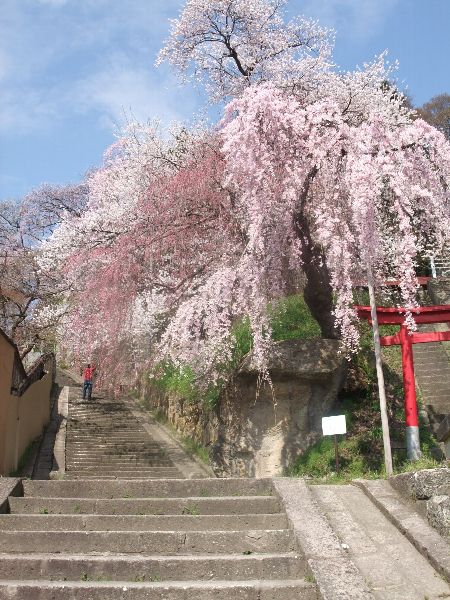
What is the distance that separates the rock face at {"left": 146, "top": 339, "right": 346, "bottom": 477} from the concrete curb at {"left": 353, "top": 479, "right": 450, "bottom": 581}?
4007 mm

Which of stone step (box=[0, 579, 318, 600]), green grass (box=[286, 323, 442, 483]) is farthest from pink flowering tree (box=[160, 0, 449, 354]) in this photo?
stone step (box=[0, 579, 318, 600])

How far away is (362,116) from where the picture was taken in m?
12.1

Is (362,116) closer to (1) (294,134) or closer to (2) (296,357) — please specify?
(1) (294,134)

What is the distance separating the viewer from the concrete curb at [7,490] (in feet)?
24.3

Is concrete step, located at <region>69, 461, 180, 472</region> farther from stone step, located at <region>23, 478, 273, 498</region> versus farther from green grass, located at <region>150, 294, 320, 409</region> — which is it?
stone step, located at <region>23, 478, 273, 498</region>

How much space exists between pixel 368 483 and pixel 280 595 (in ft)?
10.3

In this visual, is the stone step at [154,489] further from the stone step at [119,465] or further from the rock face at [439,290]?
the rock face at [439,290]

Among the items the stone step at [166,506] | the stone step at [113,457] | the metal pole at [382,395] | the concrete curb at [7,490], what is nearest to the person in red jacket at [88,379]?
the stone step at [113,457]

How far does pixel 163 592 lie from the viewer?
557cm

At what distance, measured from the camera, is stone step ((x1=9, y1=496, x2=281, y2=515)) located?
7375 mm

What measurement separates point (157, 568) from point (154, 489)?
6.73 ft

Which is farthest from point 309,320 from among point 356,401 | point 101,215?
point 101,215

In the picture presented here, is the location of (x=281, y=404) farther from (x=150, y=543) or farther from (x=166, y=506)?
(x=150, y=543)

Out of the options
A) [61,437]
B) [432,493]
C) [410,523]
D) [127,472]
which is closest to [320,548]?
[410,523]
